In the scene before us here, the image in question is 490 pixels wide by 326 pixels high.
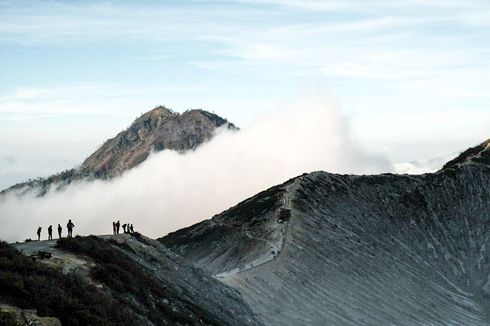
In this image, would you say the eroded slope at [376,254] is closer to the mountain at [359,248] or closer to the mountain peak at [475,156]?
the mountain at [359,248]

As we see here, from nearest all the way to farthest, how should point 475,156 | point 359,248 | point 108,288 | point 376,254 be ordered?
1. point 108,288
2. point 359,248
3. point 376,254
4. point 475,156

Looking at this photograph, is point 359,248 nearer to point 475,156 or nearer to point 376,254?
point 376,254

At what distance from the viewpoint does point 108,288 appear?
35406 mm

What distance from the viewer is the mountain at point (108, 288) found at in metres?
25.2

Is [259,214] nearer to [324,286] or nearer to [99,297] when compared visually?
[324,286]

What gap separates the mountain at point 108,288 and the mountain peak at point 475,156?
12784 centimetres

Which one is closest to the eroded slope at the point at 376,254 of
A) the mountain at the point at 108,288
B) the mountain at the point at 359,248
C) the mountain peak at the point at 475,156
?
the mountain at the point at 359,248

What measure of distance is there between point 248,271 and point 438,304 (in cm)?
4874

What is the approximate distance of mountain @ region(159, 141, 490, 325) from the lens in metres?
88.1

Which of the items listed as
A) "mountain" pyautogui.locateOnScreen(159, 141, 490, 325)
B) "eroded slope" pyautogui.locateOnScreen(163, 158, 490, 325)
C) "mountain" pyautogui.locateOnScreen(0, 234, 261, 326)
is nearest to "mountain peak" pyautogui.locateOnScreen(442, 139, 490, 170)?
"mountain" pyautogui.locateOnScreen(159, 141, 490, 325)

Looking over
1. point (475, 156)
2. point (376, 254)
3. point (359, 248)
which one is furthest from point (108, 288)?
point (475, 156)

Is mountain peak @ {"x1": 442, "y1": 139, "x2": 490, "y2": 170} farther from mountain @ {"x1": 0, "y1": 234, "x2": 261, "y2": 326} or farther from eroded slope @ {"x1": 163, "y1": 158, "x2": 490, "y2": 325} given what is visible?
mountain @ {"x1": 0, "y1": 234, "x2": 261, "y2": 326}

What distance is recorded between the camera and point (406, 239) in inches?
5330

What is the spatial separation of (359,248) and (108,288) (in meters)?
89.4
